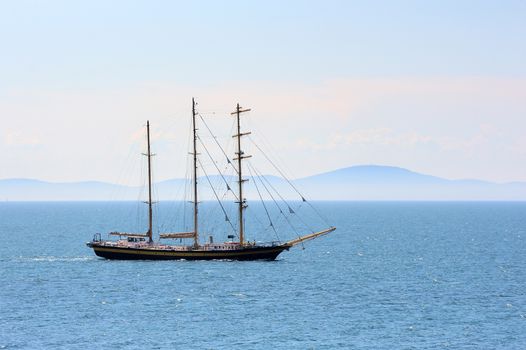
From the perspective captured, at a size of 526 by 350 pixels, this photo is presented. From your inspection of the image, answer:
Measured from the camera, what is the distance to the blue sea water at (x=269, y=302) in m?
61.8

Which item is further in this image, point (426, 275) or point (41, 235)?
point (41, 235)

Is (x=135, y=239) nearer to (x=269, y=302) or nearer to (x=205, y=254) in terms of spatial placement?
(x=205, y=254)

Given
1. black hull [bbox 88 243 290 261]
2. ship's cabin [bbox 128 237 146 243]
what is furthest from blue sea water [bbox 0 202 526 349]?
ship's cabin [bbox 128 237 146 243]

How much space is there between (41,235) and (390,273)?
9863 centimetres

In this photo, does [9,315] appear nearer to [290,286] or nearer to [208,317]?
[208,317]

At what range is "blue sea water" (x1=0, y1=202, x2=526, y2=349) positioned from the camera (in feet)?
203

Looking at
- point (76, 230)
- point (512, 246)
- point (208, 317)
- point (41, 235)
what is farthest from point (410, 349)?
point (76, 230)

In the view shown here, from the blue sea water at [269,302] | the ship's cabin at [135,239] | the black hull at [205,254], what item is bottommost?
the blue sea water at [269,302]

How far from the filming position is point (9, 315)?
232ft

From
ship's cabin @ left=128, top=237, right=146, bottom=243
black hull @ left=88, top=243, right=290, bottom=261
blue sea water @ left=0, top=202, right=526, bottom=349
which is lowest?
blue sea water @ left=0, top=202, right=526, bottom=349

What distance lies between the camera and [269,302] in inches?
3041

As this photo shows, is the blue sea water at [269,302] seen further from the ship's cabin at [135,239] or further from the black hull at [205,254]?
the ship's cabin at [135,239]

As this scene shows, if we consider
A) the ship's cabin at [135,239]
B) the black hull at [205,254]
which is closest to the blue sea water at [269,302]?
the black hull at [205,254]

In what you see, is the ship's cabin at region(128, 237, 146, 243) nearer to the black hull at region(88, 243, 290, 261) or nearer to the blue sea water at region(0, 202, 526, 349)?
the black hull at region(88, 243, 290, 261)
